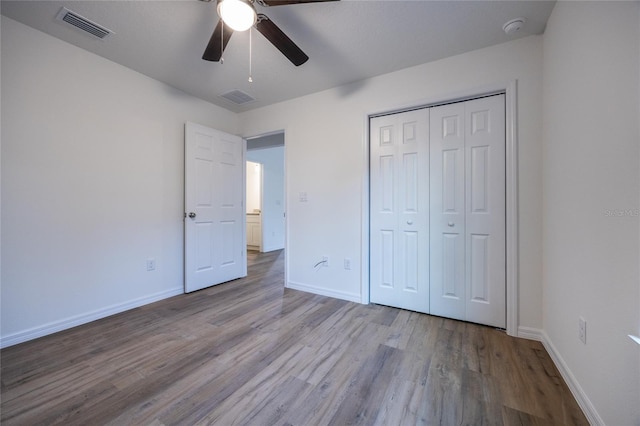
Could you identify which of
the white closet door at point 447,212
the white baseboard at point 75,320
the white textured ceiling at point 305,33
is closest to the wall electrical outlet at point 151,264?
the white baseboard at point 75,320

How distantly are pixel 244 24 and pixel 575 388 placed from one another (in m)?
2.74

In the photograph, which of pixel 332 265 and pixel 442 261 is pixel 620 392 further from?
pixel 332 265

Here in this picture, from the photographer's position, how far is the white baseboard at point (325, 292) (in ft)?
9.15

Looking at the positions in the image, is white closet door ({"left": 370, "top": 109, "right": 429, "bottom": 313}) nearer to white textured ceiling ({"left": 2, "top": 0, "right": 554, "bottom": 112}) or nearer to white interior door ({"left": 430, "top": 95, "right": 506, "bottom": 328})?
white interior door ({"left": 430, "top": 95, "right": 506, "bottom": 328})

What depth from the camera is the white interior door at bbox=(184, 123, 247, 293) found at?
10.0 ft

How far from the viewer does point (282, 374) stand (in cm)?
156

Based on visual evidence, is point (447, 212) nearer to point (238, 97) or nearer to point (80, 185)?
point (238, 97)

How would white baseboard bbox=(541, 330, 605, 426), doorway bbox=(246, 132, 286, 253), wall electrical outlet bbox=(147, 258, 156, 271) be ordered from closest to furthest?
white baseboard bbox=(541, 330, 605, 426) → wall electrical outlet bbox=(147, 258, 156, 271) → doorway bbox=(246, 132, 286, 253)

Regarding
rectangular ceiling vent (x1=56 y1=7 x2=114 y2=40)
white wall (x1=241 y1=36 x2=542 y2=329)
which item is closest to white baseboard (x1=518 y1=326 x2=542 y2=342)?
white wall (x1=241 y1=36 x2=542 y2=329)

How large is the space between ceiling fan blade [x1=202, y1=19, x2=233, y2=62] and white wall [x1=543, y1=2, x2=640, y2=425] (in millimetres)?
1955

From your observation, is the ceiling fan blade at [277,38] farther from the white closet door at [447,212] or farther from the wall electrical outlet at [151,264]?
the wall electrical outlet at [151,264]

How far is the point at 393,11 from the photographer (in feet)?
5.85

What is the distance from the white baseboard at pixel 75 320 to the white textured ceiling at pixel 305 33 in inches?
93.7

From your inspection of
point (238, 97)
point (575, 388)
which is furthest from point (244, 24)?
point (575, 388)
